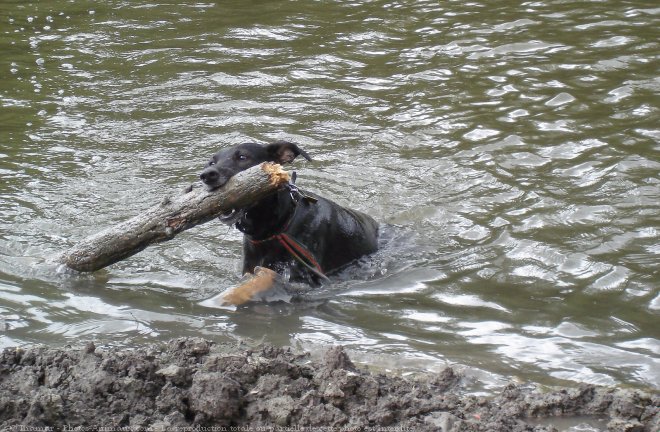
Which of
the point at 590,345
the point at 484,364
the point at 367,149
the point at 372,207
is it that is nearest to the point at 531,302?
the point at 590,345

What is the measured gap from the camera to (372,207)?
9289mm

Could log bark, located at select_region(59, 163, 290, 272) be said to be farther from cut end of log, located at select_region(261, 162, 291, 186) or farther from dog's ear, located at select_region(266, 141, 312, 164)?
dog's ear, located at select_region(266, 141, 312, 164)

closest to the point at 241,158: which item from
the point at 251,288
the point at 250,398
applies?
the point at 251,288

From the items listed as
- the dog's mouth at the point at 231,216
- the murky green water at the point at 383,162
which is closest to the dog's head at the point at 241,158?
the dog's mouth at the point at 231,216

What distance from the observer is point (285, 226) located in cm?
740

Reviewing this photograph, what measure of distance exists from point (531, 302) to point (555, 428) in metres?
2.29

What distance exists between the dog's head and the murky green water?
97 centimetres

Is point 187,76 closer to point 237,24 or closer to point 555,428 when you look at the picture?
point 237,24

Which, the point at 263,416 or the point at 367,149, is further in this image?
the point at 367,149

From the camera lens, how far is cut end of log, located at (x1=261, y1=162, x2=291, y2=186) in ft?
21.7

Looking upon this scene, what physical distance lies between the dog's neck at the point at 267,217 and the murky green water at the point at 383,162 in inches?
20.8

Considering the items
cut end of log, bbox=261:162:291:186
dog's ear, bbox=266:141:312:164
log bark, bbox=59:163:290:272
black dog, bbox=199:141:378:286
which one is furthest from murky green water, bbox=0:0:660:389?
dog's ear, bbox=266:141:312:164

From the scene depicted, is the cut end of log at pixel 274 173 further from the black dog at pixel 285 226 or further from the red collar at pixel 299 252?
the red collar at pixel 299 252

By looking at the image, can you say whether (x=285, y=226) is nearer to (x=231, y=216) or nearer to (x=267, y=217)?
(x=267, y=217)
